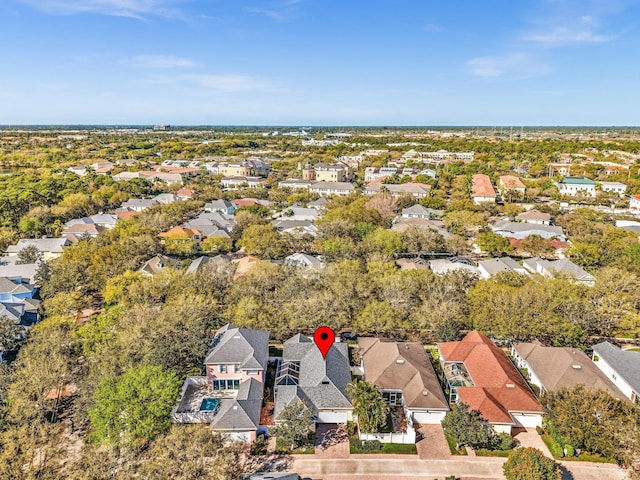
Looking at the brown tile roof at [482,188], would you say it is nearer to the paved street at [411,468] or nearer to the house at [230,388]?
the house at [230,388]

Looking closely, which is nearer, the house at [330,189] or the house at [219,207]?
the house at [219,207]

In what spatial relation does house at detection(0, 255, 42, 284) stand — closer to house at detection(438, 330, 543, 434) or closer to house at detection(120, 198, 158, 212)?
house at detection(120, 198, 158, 212)

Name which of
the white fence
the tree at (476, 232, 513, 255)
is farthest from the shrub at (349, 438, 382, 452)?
the tree at (476, 232, 513, 255)


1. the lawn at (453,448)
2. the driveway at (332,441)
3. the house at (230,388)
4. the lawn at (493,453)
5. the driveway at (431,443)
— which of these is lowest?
the driveway at (332,441)

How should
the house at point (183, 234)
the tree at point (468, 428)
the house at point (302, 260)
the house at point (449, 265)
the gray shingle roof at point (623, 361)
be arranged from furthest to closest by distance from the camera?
the house at point (183, 234), the house at point (302, 260), the house at point (449, 265), the gray shingle roof at point (623, 361), the tree at point (468, 428)

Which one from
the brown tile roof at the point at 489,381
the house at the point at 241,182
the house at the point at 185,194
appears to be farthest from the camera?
the house at the point at 241,182

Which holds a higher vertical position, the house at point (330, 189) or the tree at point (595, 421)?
the house at point (330, 189)

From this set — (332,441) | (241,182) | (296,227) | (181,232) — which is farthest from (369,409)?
(241,182)

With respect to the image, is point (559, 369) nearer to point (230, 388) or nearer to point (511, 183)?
point (230, 388)

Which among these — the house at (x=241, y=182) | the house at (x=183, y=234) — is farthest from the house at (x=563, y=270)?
the house at (x=241, y=182)
